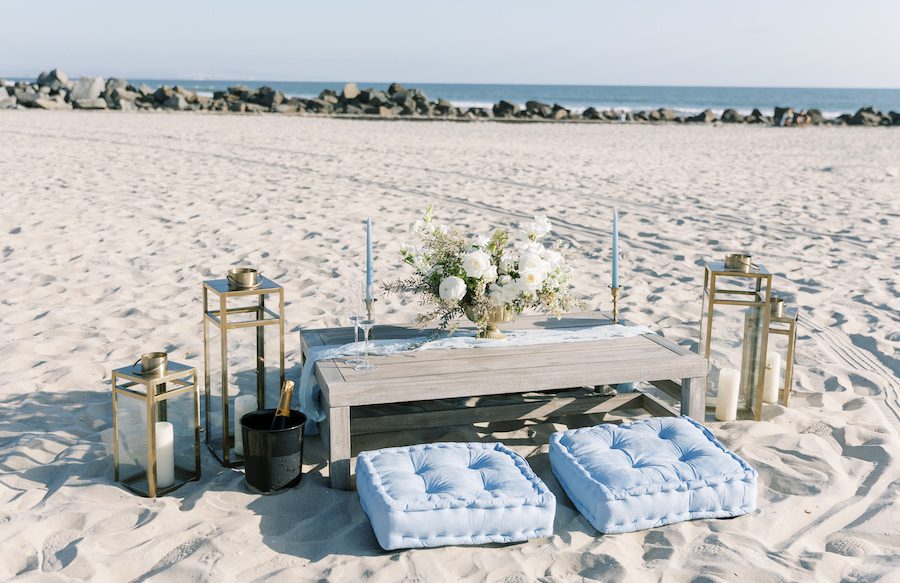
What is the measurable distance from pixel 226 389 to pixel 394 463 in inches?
34.6

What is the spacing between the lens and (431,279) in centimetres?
360

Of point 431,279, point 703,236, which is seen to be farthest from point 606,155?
point 431,279

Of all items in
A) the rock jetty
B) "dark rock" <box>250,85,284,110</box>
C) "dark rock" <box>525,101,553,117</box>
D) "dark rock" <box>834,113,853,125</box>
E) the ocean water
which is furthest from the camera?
the ocean water

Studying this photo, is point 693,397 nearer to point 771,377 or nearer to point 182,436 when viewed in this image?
point 771,377

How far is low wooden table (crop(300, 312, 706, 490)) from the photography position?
3205mm

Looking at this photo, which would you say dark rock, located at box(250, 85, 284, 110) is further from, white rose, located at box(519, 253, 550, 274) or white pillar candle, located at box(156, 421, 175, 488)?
white pillar candle, located at box(156, 421, 175, 488)

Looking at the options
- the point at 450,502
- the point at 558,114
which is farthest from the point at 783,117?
the point at 450,502

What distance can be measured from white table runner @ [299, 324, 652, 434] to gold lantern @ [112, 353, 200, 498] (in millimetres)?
476

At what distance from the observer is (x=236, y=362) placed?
3.59 meters

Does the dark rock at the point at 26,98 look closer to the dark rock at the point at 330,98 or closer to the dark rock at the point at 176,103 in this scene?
the dark rock at the point at 176,103

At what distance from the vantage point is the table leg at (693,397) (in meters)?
3.64

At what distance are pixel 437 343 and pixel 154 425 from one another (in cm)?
123

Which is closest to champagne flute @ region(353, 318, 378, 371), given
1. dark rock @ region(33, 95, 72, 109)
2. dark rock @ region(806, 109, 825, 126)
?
dark rock @ region(33, 95, 72, 109)

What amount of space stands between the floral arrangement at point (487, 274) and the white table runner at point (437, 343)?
0.11 m
